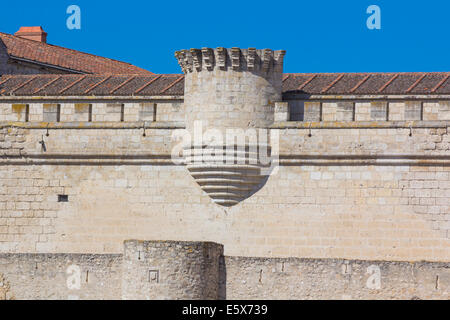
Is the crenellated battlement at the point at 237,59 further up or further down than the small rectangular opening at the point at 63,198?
further up

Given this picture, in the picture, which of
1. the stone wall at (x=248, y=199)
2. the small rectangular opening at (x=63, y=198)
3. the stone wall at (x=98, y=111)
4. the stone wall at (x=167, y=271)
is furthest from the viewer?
the stone wall at (x=98, y=111)

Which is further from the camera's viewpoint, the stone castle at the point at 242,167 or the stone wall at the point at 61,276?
the stone castle at the point at 242,167

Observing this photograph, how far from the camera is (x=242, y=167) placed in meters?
33.6

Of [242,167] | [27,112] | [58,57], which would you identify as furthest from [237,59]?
[58,57]

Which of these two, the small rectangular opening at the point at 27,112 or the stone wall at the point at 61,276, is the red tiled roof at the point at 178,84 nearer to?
the small rectangular opening at the point at 27,112

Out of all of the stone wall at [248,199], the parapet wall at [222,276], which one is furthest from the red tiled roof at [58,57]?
the parapet wall at [222,276]

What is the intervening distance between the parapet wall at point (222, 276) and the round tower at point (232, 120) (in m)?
4.26

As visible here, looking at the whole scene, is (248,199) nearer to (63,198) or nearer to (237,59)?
(237,59)

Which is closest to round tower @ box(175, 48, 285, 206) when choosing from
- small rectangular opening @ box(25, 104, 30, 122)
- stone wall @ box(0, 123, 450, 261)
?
stone wall @ box(0, 123, 450, 261)

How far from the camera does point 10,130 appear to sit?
116 ft

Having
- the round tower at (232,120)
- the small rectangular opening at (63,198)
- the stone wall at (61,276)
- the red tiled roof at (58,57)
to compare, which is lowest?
the stone wall at (61,276)

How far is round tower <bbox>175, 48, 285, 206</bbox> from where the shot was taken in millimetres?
33531

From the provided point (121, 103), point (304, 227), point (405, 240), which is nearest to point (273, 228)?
point (304, 227)

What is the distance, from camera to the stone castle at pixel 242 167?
32969 millimetres
